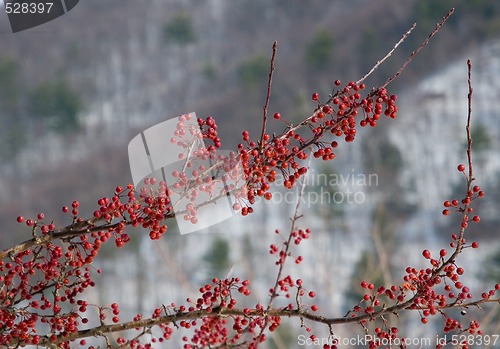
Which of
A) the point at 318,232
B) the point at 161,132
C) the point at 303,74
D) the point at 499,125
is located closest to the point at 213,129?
the point at 161,132

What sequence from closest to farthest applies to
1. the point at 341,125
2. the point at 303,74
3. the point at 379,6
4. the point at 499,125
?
the point at 341,125
the point at 499,125
the point at 303,74
the point at 379,6

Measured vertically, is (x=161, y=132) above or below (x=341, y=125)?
above

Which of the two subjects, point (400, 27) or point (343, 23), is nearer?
point (400, 27)

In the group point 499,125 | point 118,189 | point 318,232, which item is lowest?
point 118,189

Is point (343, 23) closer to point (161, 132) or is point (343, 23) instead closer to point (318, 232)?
point (318, 232)

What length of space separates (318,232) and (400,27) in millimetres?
15924

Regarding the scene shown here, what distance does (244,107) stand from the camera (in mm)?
29938

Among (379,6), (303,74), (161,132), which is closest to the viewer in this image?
(161,132)

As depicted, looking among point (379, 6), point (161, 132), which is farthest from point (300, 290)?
point (379, 6)

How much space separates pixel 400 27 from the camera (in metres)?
31.7

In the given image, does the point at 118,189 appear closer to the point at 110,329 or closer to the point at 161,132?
the point at 110,329

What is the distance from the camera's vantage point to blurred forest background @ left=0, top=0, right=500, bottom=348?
19.5 metres

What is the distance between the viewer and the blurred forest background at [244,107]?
19516 mm

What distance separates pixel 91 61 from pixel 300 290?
36.1 m
